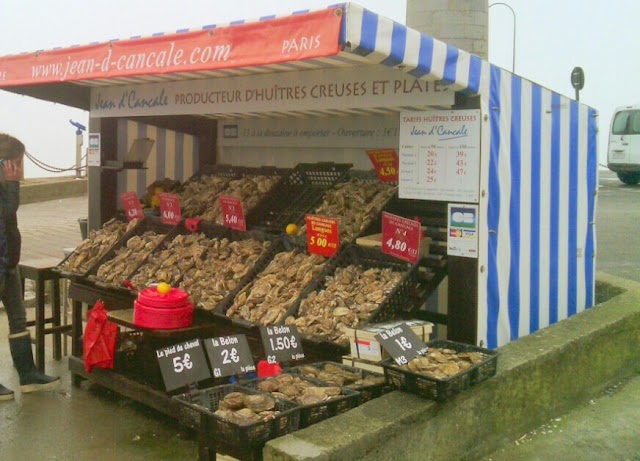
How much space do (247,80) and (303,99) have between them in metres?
0.56

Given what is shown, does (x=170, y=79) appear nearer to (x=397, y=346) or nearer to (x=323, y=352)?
(x=323, y=352)

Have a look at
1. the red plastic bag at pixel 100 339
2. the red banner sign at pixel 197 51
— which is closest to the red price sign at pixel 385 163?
the red banner sign at pixel 197 51

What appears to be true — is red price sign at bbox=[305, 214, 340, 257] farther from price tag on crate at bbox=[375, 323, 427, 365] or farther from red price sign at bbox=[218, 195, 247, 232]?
price tag on crate at bbox=[375, 323, 427, 365]

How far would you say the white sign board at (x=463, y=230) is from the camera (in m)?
4.41

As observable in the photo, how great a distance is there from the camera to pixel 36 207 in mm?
17422

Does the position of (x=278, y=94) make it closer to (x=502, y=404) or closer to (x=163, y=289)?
(x=163, y=289)

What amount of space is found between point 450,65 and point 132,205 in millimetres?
3345

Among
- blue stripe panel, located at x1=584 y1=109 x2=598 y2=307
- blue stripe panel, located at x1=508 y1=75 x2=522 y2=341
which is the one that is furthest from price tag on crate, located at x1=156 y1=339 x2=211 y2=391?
blue stripe panel, located at x1=584 y1=109 x2=598 y2=307

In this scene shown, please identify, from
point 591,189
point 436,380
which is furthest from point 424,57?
point 591,189

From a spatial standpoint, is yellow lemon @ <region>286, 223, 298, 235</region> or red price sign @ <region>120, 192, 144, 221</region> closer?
yellow lemon @ <region>286, 223, 298, 235</region>

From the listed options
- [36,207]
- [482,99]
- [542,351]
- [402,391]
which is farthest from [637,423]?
[36,207]

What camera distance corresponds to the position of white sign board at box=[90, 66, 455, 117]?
4.52 meters

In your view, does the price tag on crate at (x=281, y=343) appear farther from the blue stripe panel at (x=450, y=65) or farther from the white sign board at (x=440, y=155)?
the blue stripe panel at (x=450, y=65)

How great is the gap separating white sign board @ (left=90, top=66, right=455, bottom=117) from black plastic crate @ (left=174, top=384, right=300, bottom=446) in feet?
6.53
